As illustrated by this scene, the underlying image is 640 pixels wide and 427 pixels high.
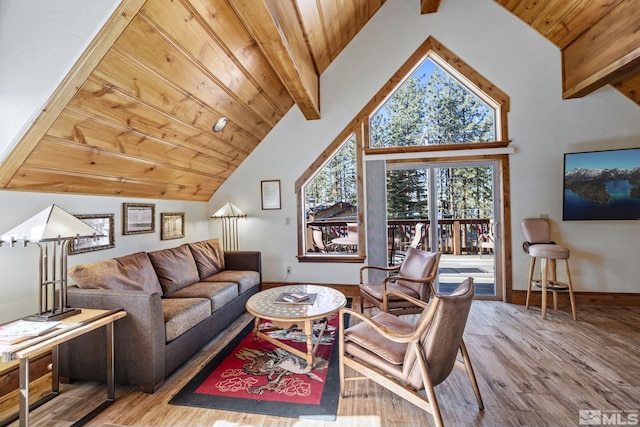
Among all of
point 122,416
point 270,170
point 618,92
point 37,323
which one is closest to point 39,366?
point 37,323

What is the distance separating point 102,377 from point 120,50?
7.64 feet

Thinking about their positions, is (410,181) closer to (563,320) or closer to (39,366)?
(563,320)

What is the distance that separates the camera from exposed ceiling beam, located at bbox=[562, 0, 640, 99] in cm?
262

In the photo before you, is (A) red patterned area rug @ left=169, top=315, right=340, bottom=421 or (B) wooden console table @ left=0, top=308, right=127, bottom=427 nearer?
(B) wooden console table @ left=0, top=308, right=127, bottom=427

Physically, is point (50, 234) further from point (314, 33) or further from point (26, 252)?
point (314, 33)

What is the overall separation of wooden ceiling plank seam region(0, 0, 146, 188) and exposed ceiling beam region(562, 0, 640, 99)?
420 centimetres

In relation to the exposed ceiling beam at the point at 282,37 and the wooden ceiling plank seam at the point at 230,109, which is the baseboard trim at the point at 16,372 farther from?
the exposed ceiling beam at the point at 282,37

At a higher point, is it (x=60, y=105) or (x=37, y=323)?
(x=60, y=105)

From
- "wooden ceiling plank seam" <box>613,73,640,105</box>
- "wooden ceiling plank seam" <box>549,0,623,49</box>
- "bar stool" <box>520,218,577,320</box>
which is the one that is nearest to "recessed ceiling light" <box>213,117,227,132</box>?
"bar stool" <box>520,218,577,320</box>

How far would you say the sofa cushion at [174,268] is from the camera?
115 inches

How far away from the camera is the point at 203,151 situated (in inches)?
135

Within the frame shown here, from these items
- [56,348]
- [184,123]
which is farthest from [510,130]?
[56,348]

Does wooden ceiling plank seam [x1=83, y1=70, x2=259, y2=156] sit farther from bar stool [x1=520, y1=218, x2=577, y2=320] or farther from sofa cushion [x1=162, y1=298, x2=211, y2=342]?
bar stool [x1=520, y1=218, x2=577, y2=320]

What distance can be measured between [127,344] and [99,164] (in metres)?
1.60
